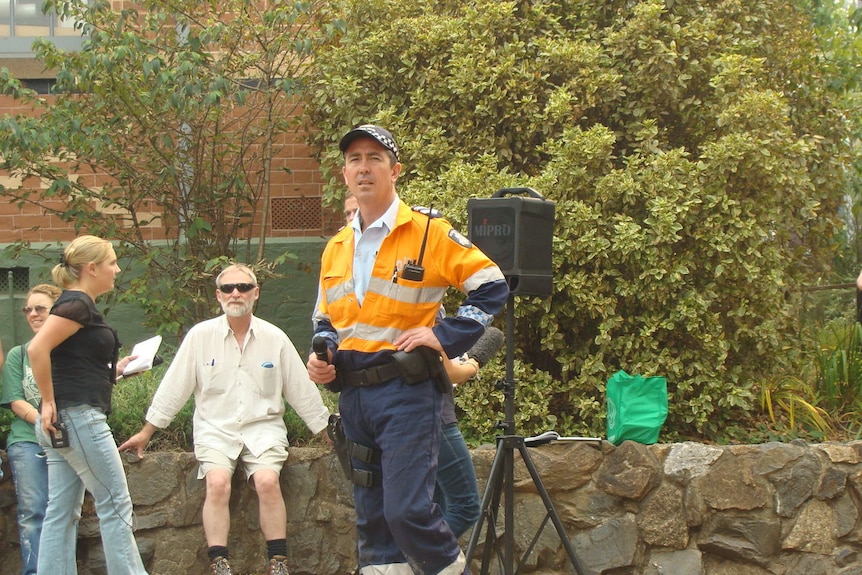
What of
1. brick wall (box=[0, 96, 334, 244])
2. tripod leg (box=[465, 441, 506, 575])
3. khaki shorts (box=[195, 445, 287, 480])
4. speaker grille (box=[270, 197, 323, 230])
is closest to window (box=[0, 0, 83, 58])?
brick wall (box=[0, 96, 334, 244])

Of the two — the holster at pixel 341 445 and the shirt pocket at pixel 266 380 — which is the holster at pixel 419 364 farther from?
the shirt pocket at pixel 266 380

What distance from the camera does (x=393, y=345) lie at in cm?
429

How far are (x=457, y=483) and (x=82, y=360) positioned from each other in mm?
1962

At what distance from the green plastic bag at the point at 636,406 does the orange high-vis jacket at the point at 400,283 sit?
7.57 ft

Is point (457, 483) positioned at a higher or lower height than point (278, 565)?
higher

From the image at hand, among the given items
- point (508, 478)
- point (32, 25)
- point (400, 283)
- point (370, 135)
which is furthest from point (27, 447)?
point (32, 25)

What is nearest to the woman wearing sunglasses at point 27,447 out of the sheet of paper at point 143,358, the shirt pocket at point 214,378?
the sheet of paper at point 143,358

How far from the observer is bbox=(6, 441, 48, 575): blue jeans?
6199 mm

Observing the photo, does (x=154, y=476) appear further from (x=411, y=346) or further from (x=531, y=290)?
(x=411, y=346)

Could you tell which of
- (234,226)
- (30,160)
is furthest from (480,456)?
(30,160)

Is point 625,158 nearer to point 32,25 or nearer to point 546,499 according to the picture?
point 546,499

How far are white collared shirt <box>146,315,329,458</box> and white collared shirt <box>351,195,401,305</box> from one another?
2125mm

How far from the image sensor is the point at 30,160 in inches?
318

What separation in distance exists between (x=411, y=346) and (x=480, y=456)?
8.33 ft
